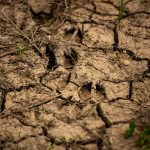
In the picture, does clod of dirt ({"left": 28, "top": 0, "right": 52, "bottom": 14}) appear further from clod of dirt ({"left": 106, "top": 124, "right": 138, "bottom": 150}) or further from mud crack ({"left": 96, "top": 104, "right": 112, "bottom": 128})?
clod of dirt ({"left": 106, "top": 124, "right": 138, "bottom": 150})

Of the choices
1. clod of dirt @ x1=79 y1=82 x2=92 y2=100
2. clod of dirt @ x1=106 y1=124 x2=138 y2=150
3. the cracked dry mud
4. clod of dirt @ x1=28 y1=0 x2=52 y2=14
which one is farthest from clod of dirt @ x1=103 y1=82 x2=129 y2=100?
clod of dirt @ x1=28 y1=0 x2=52 y2=14

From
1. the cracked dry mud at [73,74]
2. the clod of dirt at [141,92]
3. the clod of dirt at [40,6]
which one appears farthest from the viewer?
the clod of dirt at [40,6]

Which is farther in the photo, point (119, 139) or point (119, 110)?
point (119, 110)

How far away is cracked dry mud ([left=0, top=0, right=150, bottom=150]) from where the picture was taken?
2361 mm

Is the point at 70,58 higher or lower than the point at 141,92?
higher

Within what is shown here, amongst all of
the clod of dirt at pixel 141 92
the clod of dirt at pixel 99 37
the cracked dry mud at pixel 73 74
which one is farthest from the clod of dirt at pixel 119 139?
A: the clod of dirt at pixel 99 37

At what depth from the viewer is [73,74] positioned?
280 centimetres

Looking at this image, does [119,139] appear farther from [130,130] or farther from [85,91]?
[85,91]

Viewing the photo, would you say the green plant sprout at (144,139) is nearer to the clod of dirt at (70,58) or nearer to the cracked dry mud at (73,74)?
the cracked dry mud at (73,74)

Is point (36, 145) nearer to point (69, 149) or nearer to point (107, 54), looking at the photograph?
point (69, 149)

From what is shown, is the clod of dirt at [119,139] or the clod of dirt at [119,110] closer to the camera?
the clod of dirt at [119,139]

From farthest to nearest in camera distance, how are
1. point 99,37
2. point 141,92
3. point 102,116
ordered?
1. point 99,37
2. point 141,92
3. point 102,116

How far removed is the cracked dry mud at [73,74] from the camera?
2.36 metres

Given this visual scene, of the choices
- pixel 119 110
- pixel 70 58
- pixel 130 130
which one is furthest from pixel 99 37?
pixel 130 130
